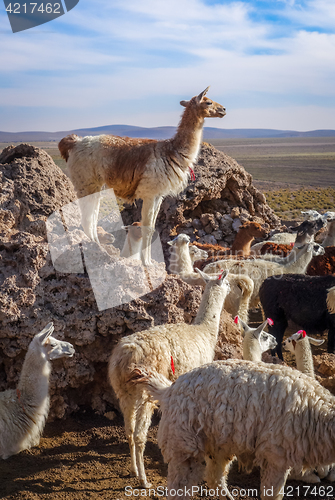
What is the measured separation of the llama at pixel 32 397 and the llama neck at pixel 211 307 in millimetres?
1453

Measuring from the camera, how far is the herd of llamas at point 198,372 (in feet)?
10.3

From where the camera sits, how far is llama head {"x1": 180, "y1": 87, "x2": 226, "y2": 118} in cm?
673

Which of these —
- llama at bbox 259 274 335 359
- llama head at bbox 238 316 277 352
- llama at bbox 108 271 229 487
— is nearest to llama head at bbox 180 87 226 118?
llama at bbox 259 274 335 359

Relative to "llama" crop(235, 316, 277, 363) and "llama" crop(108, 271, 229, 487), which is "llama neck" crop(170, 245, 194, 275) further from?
"llama" crop(108, 271, 229, 487)

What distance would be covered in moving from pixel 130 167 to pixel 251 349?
10.1 feet

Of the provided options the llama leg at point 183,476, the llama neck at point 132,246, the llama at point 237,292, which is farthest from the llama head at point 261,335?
the llama neck at point 132,246

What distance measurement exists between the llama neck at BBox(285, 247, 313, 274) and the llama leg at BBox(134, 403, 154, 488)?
15.1 ft

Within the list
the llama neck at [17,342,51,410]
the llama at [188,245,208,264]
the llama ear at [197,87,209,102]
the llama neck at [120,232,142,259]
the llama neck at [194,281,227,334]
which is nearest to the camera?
the llama neck at [17,342,51,410]

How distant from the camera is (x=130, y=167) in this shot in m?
6.50

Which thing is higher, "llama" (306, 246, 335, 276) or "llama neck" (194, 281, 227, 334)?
"llama neck" (194, 281, 227, 334)

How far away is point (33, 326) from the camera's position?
4.88 m

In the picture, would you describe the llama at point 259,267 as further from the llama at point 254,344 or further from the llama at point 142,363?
the llama at point 142,363

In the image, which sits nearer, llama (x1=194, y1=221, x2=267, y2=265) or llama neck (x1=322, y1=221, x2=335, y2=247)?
A: llama neck (x1=322, y1=221, x2=335, y2=247)

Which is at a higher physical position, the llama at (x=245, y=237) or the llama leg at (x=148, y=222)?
the llama leg at (x=148, y=222)
